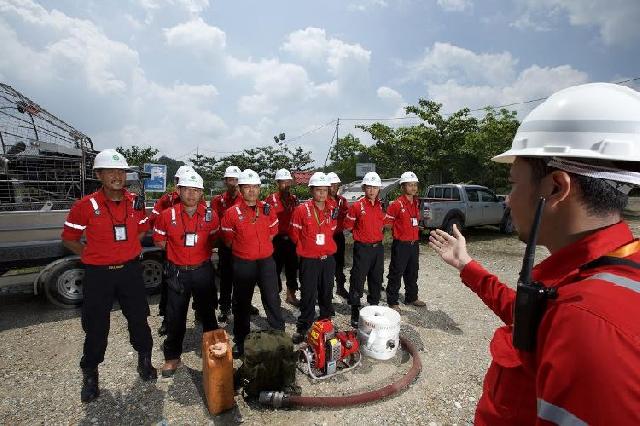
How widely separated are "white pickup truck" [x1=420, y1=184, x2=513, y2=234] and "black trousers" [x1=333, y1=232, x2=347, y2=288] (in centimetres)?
420

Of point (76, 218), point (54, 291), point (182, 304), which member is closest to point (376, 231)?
point (182, 304)

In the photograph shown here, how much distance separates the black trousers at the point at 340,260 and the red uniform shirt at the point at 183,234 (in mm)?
3014

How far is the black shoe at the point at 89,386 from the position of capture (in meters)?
3.29

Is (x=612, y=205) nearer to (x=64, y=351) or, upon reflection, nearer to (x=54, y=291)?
(x=64, y=351)

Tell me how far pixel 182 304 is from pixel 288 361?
55.7 inches

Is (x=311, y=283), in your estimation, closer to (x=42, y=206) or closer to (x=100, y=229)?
(x=100, y=229)

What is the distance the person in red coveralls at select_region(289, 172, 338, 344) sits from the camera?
15.0 ft

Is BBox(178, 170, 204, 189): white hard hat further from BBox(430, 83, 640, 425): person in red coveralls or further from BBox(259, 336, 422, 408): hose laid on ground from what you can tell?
BBox(430, 83, 640, 425): person in red coveralls

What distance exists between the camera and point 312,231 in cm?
457

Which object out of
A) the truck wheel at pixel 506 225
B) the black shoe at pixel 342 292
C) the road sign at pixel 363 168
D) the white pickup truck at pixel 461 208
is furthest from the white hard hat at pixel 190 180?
the road sign at pixel 363 168

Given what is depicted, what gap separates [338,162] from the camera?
975 inches

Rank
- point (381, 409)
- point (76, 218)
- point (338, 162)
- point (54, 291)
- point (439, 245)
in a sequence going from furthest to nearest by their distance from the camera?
point (338, 162), point (54, 291), point (76, 218), point (381, 409), point (439, 245)

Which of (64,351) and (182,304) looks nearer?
(182,304)

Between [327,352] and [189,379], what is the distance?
1564 millimetres
